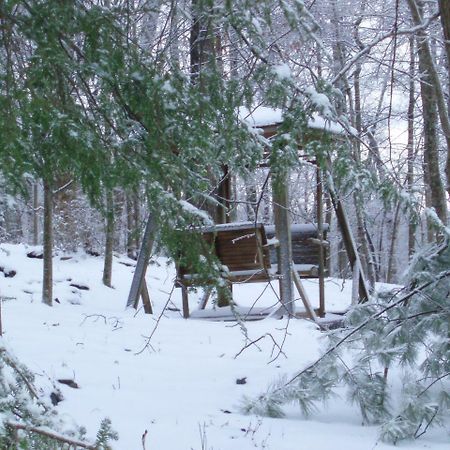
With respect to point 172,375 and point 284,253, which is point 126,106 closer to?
point 172,375

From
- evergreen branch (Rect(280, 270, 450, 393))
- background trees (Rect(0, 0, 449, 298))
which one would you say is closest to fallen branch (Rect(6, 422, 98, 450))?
background trees (Rect(0, 0, 449, 298))

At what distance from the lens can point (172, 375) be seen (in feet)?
17.1

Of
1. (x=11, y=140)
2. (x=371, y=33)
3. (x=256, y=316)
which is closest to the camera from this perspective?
(x=11, y=140)

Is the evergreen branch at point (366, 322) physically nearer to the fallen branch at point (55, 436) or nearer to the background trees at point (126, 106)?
the background trees at point (126, 106)

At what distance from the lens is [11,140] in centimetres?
253

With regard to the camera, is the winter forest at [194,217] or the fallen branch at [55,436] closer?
the fallen branch at [55,436]

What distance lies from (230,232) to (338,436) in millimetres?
3755

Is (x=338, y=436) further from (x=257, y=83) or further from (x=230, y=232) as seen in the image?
(x=230, y=232)

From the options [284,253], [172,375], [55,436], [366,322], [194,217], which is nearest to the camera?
[55,436]

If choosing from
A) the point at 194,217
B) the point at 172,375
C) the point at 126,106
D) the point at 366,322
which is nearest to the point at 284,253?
the point at 172,375

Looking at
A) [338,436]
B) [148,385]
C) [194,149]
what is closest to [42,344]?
[148,385]

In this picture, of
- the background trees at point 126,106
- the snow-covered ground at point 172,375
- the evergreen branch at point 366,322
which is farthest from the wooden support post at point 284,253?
the background trees at point 126,106

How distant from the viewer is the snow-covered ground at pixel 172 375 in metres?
3.90

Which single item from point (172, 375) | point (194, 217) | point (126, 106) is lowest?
point (172, 375)
